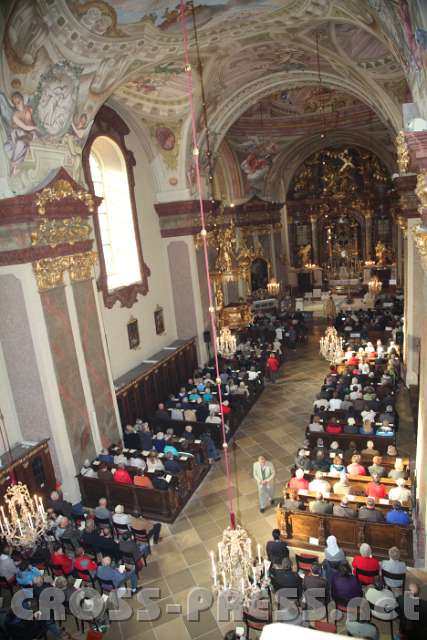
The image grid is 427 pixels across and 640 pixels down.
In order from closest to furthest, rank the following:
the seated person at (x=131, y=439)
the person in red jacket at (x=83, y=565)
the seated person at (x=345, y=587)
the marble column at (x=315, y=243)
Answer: the seated person at (x=345, y=587), the person in red jacket at (x=83, y=565), the seated person at (x=131, y=439), the marble column at (x=315, y=243)

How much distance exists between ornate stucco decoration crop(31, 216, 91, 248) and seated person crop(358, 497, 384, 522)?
27.4ft

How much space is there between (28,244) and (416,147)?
7.70 meters

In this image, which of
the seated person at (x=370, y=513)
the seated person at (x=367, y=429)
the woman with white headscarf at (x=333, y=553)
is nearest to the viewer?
the woman with white headscarf at (x=333, y=553)

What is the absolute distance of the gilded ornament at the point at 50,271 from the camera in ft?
34.5

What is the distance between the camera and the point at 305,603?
7.42 meters

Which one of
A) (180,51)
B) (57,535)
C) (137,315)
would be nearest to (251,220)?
(137,315)

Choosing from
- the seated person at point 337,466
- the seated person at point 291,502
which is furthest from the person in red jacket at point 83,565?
the seated person at point 337,466

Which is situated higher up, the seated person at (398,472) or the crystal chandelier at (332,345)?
the crystal chandelier at (332,345)

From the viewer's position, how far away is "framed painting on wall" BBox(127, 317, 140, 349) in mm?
16078

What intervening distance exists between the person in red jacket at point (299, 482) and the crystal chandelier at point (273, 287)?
725 inches

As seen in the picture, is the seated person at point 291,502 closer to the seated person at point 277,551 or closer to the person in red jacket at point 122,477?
the seated person at point 277,551

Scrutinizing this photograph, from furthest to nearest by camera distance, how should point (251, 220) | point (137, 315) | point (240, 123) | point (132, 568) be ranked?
1. point (251, 220)
2. point (240, 123)
3. point (137, 315)
4. point (132, 568)

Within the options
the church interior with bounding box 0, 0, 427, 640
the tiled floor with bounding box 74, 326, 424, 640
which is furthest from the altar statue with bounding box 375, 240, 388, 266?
the tiled floor with bounding box 74, 326, 424, 640

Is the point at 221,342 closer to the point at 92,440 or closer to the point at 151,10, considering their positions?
the point at 92,440
